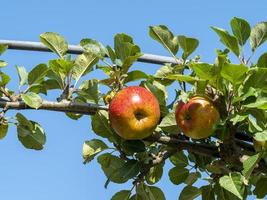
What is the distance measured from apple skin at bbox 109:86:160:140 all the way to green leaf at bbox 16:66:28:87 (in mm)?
302

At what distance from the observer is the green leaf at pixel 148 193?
190 centimetres

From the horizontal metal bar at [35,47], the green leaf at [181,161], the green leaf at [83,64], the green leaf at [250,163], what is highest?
the green leaf at [83,64]

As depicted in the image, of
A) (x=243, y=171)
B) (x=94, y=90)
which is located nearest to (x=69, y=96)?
(x=94, y=90)

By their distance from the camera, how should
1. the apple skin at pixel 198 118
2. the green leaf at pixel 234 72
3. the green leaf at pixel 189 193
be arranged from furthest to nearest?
the green leaf at pixel 189 193 < the apple skin at pixel 198 118 < the green leaf at pixel 234 72

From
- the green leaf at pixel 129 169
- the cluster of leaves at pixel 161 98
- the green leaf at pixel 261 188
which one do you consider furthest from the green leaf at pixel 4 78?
the green leaf at pixel 261 188

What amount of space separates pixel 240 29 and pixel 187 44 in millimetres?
155

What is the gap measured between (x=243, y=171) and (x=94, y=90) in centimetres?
47

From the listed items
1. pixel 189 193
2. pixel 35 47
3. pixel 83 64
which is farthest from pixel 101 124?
pixel 35 47

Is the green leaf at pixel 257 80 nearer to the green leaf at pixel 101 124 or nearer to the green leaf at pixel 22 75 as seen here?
the green leaf at pixel 101 124

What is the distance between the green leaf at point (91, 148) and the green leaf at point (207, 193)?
1.09 feet

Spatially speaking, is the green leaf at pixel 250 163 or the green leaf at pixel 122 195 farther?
the green leaf at pixel 122 195

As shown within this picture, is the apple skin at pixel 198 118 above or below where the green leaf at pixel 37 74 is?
below

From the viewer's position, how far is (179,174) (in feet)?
6.71

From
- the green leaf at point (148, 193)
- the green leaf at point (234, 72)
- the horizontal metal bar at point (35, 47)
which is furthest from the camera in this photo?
the horizontal metal bar at point (35, 47)
